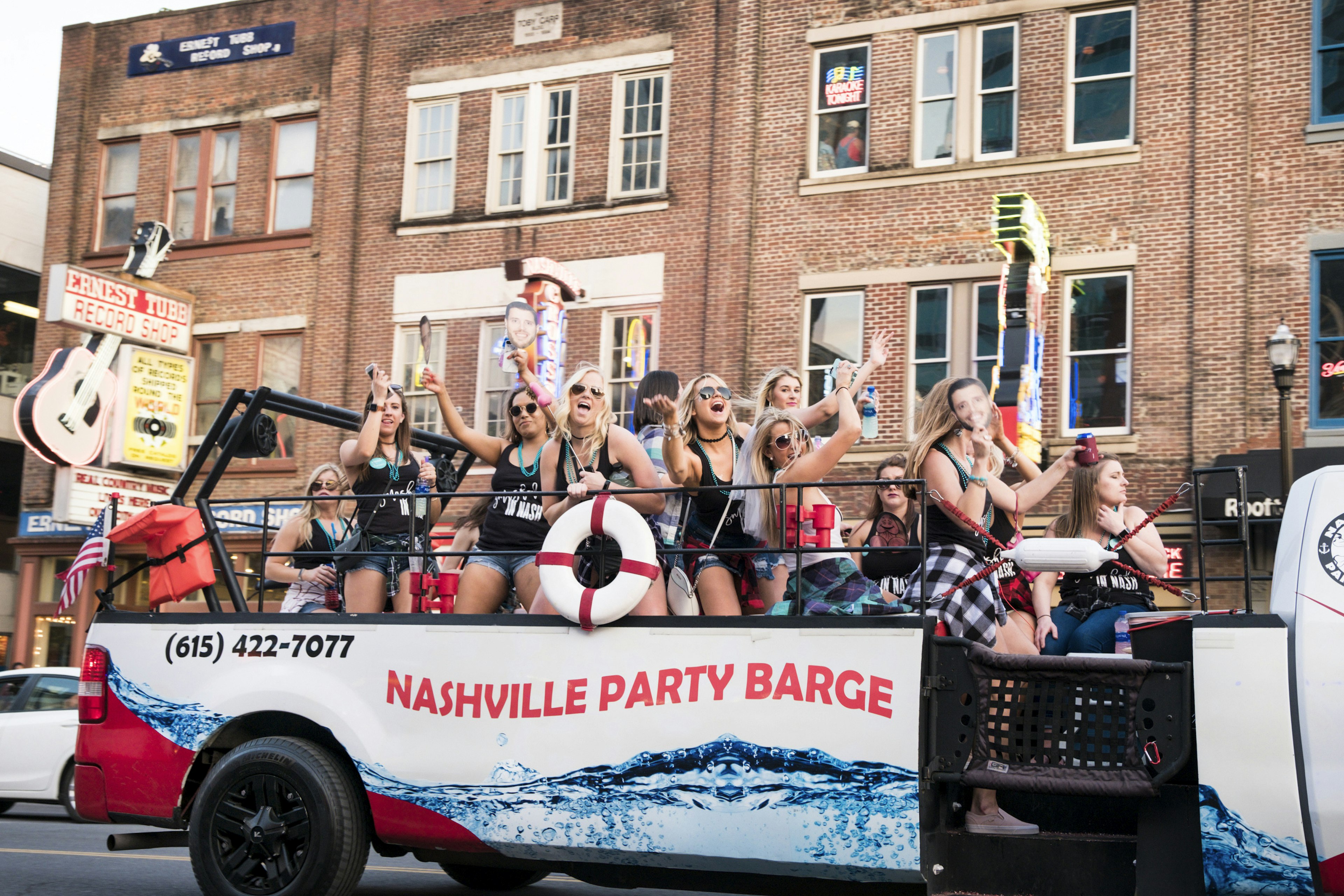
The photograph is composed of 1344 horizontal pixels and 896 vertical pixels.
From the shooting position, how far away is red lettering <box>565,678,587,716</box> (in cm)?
554

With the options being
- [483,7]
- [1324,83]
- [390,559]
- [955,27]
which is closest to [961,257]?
[955,27]

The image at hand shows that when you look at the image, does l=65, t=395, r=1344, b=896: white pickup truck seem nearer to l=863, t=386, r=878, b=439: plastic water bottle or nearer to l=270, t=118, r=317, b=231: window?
l=863, t=386, r=878, b=439: plastic water bottle

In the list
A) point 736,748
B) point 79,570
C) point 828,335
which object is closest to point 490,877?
point 736,748

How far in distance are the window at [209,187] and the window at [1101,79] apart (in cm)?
1318

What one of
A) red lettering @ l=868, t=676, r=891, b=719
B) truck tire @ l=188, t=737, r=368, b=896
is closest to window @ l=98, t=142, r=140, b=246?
truck tire @ l=188, t=737, r=368, b=896

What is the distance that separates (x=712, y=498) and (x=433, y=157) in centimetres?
1608

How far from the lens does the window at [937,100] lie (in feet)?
58.4

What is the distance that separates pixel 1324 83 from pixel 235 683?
1464 cm

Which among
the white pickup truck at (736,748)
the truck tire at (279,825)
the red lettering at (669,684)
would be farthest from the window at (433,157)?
the red lettering at (669,684)

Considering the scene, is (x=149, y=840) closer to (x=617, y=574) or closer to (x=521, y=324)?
(x=617, y=574)

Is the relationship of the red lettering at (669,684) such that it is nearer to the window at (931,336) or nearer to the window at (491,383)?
the window at (931,336)

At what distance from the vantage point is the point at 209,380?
22.0 meters

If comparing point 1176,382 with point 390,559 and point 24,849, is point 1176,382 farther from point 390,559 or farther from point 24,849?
point 24,849

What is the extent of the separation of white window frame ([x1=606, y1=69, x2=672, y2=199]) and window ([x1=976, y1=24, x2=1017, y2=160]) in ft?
14.4
